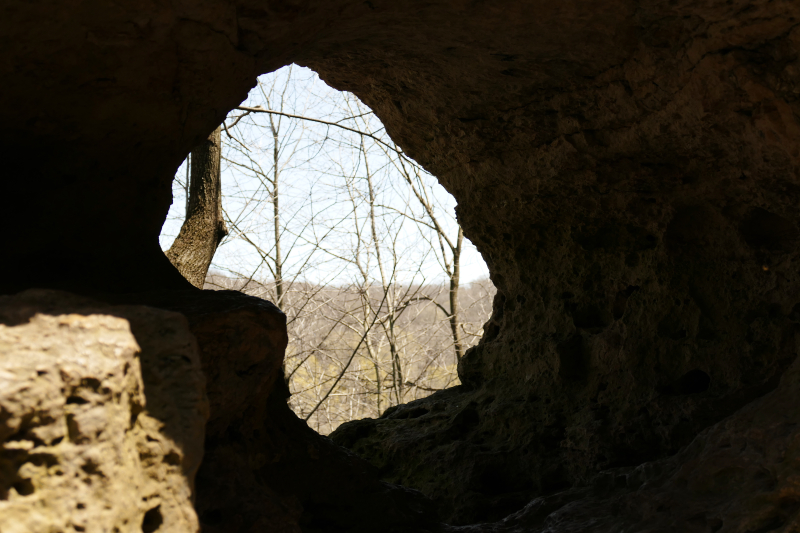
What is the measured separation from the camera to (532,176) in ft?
12.7

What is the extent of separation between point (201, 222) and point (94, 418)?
485 cm

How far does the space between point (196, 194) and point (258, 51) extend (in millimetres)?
3683

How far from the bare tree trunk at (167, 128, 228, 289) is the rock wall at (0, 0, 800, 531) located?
2.26m

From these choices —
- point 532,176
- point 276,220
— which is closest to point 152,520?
point 532,176

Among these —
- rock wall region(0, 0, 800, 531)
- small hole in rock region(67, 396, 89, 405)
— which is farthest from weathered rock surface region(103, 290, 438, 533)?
small hole in rock region(67, 396, 89, 405)

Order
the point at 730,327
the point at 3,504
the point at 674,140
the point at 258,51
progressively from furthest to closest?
the point at 730,327 < the point at 674,140 < the point at 258,51 < the point at 3,504

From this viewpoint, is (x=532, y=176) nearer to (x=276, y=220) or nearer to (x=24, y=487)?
(x=24, y=487)

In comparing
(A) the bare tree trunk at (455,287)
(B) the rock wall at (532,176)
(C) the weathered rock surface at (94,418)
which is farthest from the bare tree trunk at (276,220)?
(C) the weathered rock surface at (94,418)

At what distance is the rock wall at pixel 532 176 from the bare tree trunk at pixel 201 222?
7.43ft

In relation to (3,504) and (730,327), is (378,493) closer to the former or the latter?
(730,327)

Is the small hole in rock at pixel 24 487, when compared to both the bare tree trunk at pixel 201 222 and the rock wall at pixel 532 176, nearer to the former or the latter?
the rock wall at pixel 532 176

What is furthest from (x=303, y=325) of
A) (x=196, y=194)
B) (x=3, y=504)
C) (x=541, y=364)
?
(x=3, y=504)

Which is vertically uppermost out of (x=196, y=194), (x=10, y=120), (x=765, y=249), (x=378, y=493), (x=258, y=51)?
(x=196, y=194)

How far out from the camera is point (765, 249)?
3.22 metres
